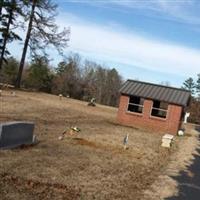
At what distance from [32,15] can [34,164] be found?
4231 cm

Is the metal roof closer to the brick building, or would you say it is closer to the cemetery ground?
the brick building

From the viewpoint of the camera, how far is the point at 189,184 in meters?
14.9

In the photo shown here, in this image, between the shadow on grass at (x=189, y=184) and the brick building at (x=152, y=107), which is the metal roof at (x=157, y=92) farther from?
the shadow on grass at (x=189, y=184)

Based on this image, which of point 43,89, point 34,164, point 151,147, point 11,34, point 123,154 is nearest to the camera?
point 34,164

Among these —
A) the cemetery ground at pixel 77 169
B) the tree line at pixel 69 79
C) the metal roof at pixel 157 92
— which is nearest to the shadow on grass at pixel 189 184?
the cemetery ground at pixel 77 169

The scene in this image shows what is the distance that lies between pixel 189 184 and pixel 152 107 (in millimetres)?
20936

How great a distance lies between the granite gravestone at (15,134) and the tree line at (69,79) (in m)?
38.7

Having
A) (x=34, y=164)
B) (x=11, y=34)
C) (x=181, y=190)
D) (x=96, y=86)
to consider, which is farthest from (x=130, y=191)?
(x=96, y=86)

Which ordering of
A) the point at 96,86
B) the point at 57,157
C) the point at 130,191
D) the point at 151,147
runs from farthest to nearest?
the point at 96,86 → the point at 151,147 → the point at 57,157 → the point at 130,191

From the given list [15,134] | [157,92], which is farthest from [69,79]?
[15,134]

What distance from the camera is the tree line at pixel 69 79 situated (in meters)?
63.1

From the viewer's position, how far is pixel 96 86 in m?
93.7

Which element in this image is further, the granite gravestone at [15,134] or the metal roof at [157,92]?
the metal roof at [157,92]

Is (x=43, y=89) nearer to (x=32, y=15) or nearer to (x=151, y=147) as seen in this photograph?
(x=32, y=15)
